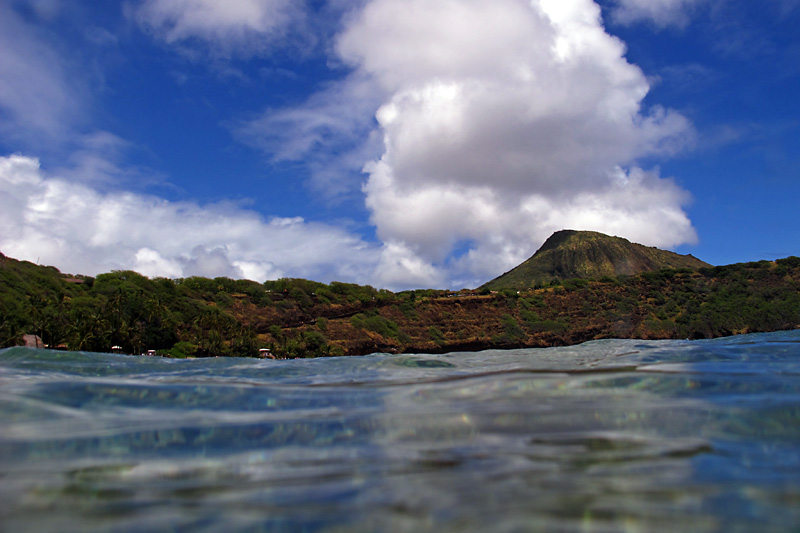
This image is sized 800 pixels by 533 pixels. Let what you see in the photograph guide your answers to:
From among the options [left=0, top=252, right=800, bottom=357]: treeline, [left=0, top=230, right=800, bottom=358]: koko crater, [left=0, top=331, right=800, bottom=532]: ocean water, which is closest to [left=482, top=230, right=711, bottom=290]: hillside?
[left=0, top=230, right=800, bottom=358]: koko crater

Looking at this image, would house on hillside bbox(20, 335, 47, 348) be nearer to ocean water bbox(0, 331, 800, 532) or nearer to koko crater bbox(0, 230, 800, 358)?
koko crater bbox(0, 230, 800, 358)

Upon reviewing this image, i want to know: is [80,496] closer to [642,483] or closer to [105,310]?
[642,483]

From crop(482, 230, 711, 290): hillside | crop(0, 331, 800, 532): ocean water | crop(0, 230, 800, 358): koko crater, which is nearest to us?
crop(0, 331, 800, 532): ocean water

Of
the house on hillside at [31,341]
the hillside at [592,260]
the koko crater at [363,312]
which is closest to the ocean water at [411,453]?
the house on hillside at [31,341]

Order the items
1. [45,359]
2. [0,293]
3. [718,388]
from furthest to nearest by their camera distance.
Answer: [0,293] → [45,359] → [718,388]

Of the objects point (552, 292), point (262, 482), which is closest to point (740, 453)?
point (262, 482)

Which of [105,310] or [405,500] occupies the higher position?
[105,310]

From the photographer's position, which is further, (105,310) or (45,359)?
(105,310)

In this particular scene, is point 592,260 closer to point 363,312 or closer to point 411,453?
point 363,312

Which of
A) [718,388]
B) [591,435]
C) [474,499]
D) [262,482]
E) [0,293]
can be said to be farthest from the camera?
[0,293]
